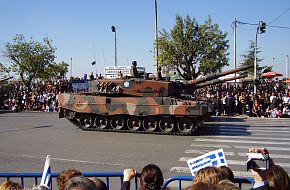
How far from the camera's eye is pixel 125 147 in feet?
41.5

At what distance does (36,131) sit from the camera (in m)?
16.9

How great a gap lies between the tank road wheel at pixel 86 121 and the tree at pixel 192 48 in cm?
1524

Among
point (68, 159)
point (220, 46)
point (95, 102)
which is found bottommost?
point (68, 159)

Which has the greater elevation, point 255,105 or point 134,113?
point 255,105

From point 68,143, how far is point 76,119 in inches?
164

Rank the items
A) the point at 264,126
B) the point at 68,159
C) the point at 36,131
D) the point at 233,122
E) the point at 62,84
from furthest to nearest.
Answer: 1. the point at 62,84
2. the point at 233,122
3. the point at 264,126
4. the point at 36,131
5. the point at 68,159

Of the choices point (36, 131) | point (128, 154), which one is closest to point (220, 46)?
point (36, 131)

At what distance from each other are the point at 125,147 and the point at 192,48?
1976 centimetres

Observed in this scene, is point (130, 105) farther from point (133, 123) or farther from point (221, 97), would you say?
point (221, 97)

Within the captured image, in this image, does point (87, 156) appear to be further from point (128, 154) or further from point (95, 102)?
point (95, 102)

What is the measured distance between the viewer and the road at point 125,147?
1007 centimetres

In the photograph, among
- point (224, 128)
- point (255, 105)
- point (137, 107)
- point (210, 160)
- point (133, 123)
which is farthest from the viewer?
point (255, 105)

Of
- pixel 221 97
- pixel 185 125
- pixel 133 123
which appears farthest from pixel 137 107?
pixel 221 97

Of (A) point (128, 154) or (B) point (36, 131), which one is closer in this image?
(A) point (128, 154)
